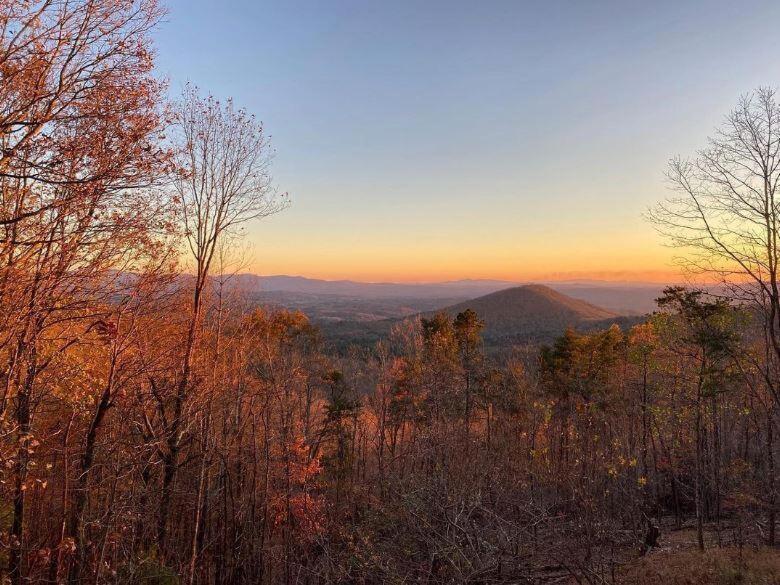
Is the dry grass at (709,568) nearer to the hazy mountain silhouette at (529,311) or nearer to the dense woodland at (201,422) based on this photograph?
the dense woodland at (201,422)

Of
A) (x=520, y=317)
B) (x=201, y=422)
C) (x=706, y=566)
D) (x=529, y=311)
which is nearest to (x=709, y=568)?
(x=706, y=566)

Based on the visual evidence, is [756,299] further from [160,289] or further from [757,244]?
[160,289]

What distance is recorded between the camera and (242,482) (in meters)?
17.1

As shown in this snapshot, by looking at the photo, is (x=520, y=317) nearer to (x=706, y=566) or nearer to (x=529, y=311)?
(x=529, y=311)

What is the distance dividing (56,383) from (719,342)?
58.8 ft

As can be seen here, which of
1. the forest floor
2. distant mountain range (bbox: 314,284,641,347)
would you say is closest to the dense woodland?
the forest floor

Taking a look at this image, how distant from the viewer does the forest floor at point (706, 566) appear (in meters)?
10.1

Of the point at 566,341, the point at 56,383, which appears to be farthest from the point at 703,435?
the point at 56,383

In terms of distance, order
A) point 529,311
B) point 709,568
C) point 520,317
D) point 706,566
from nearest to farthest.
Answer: point 709,568, point 706,566, point 520,317, point 529,311

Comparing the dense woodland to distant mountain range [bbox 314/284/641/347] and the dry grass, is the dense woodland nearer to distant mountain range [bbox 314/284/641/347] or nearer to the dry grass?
the dry grass

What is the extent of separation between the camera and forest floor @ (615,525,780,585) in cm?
1010

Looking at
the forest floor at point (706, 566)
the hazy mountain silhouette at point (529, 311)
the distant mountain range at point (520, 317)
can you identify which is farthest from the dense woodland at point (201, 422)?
the hazy mountain silhouette at point (529, 311)

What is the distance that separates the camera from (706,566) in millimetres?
11078

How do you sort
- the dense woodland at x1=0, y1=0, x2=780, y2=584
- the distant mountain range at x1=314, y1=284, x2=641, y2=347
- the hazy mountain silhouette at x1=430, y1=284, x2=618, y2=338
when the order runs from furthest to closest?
the hazy mountain silhouette at x1=430, y1=284, x2=618, y2=338
the distant mountain range at x1=314, y1=284, x2=641, y2=347
the dense woodland at x1=0, y1=0, x2=780, y2=584
